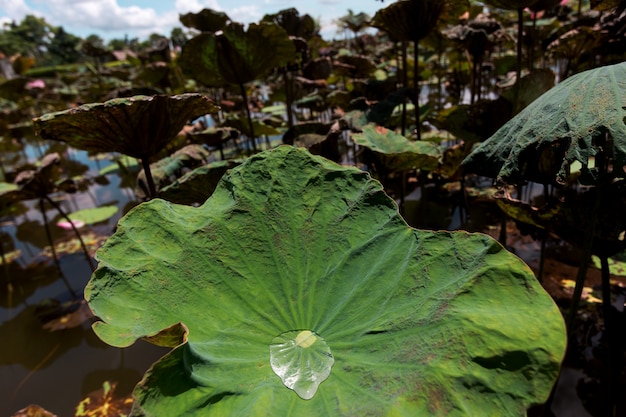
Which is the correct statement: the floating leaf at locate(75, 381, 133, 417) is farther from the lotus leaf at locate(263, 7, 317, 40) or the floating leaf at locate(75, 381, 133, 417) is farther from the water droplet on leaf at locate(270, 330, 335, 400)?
the lotus leaf at locate(263, 7, 317, 40)

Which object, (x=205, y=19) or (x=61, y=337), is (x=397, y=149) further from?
(x=205, y=19)

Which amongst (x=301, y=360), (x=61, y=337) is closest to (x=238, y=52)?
(x=301, y=360)

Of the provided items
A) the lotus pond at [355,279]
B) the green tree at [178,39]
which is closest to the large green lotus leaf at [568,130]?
the lotus pond at [355,279]

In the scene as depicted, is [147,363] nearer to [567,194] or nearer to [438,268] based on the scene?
[438,268]

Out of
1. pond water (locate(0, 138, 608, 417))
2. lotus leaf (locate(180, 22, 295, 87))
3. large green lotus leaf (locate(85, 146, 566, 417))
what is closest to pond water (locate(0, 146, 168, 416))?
pond water (locate(0, 138, 608, 417))

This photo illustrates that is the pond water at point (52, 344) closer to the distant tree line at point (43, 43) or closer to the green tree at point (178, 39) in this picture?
the green tree at point (178, 39)

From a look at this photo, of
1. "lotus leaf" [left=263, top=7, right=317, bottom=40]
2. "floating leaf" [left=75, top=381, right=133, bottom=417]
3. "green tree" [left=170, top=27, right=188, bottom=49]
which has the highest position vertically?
"green tree" [left=170, top=27, right=188, bottom=49]
